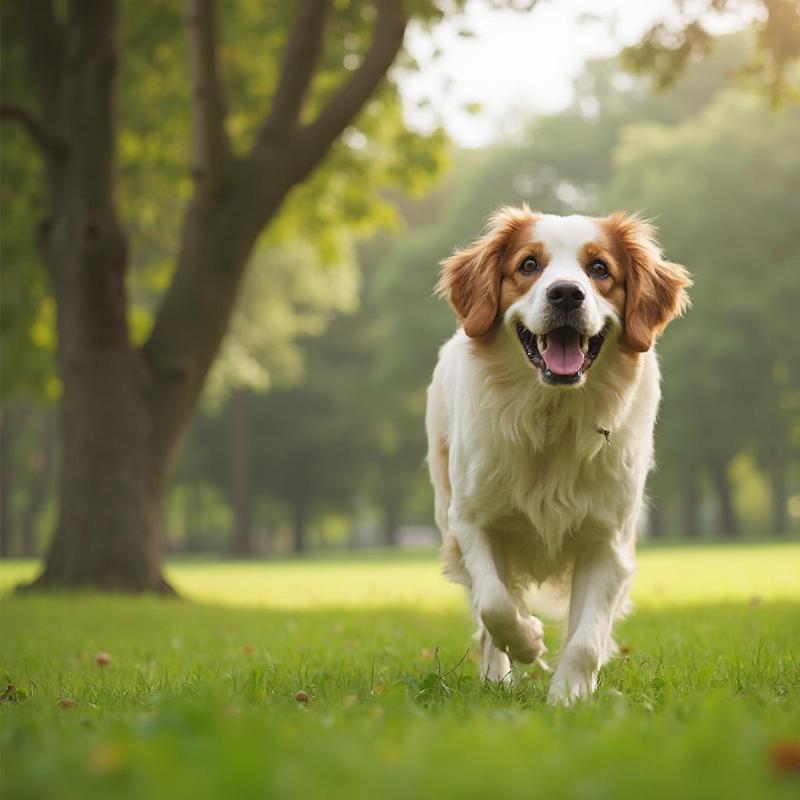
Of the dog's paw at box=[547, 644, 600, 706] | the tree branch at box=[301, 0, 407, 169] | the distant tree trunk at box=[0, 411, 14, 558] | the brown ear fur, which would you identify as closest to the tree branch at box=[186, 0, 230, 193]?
the tree branch at box=[301, 0, 407, 169]

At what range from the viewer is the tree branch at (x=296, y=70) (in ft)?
42.7

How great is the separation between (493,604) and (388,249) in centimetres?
4306

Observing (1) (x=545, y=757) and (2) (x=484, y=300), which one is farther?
(2) (x=484, y=300)

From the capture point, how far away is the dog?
521 cm

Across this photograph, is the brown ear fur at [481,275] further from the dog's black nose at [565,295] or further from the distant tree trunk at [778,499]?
the distant tree trunk at [778,499]

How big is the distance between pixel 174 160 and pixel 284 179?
19.0 feet

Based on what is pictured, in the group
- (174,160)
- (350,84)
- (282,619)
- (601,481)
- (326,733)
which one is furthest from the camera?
(174,160)

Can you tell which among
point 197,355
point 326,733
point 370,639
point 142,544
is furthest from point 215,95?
point 326,733

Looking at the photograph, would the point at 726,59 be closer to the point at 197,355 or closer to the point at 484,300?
the point at 197,355

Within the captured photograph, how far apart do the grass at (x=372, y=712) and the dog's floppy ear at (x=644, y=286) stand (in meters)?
1.56

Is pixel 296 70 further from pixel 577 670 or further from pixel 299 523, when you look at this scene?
pixel 299 523

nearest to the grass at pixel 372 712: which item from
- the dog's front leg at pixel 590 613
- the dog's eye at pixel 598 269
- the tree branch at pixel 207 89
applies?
the dog's front leg at pixel 590 613

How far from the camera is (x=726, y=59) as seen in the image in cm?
4022

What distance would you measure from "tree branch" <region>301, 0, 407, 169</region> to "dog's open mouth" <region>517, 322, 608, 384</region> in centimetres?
803
